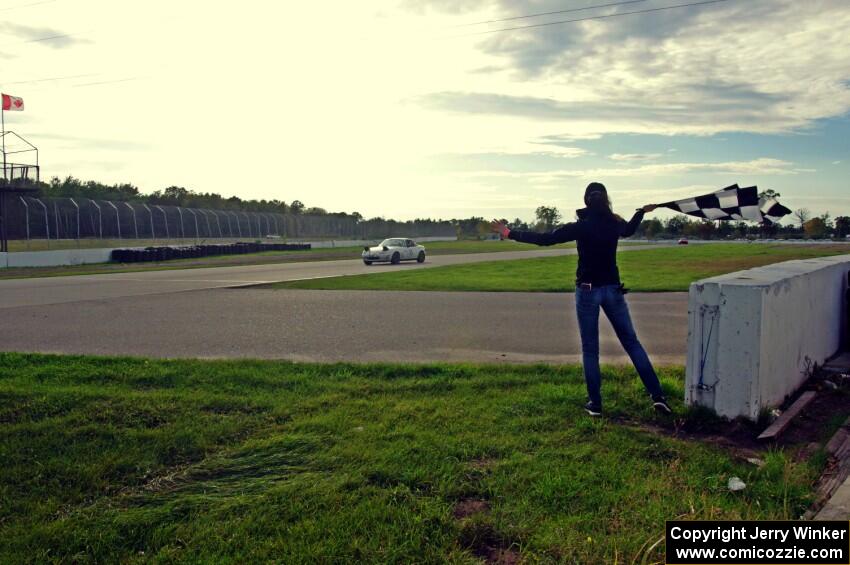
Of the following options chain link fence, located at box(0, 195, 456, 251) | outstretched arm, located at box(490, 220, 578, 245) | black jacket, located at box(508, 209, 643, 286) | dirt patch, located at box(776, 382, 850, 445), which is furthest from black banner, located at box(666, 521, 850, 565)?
chain link fence, located at box(0, 195, 456, 251)

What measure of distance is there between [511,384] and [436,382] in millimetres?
781

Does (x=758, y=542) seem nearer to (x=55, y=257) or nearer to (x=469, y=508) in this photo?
(x=469, y=508)

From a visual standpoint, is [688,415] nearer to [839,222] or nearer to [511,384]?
[511,384]

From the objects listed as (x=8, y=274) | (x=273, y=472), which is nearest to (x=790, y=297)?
(x=273, y=472)

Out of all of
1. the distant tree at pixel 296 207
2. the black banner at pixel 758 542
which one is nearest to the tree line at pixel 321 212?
the distant tree at pixel 296 207

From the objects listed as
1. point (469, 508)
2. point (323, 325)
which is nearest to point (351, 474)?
point (469, 508)

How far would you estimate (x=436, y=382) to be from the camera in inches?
271

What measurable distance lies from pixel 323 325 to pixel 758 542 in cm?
902

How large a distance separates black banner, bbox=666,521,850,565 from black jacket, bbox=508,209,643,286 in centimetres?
268

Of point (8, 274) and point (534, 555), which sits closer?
point (534, 555)

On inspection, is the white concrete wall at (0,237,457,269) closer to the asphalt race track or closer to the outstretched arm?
the asphalt race track

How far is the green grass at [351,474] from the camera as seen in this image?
135 inches

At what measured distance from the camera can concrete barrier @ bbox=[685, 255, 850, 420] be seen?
17.5ft

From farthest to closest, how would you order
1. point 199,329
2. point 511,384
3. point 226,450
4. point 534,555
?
point 199,329 < point 511,384 < point 226,450 < point 534,555
